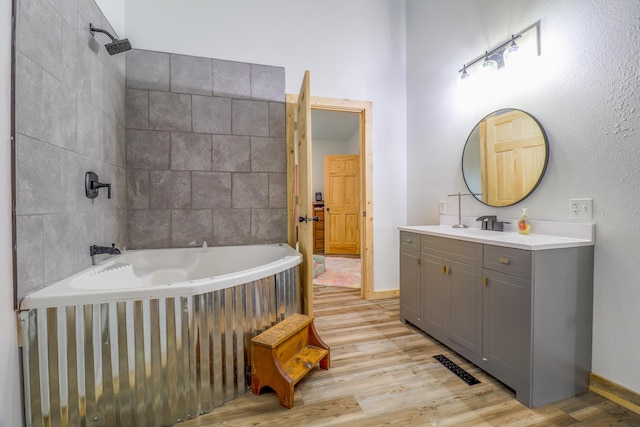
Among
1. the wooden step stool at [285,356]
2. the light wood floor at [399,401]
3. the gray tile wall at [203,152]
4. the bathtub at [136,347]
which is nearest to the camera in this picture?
the bathtub at [136,347]

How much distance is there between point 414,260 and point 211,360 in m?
1.66

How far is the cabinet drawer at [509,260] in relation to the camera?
4.97 ft

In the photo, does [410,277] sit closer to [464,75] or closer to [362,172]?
[362,172]

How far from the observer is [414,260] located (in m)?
2.44

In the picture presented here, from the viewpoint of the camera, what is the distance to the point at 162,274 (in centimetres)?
250

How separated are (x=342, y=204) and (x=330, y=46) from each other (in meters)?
3.49

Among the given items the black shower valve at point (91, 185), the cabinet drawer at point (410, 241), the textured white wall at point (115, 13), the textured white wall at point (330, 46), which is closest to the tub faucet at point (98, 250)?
the black shower valve at point (91, 185)

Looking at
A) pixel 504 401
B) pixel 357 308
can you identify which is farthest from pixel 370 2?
pixel 504 401

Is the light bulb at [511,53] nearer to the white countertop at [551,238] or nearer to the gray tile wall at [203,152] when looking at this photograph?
the white countertop at [551,238]

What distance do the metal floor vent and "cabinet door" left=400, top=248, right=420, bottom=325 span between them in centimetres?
43

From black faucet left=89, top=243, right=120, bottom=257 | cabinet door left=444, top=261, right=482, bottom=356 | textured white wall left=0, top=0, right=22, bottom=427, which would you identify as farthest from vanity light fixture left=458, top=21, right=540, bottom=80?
black faucet left=89, top=243, right=120, bottom=257

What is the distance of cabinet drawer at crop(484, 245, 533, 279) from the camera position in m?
1.51

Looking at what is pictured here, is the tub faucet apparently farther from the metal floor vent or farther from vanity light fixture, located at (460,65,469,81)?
vanity light fixture, located at (460,65,469,81)

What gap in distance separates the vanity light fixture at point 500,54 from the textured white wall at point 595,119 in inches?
2.4
